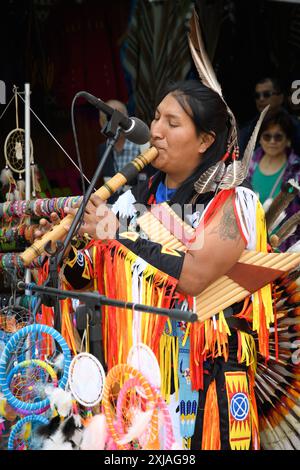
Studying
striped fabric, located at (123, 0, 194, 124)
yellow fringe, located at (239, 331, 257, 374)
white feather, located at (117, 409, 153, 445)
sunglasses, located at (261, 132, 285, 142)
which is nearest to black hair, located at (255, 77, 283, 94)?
sunglasses, located at (261, 132, 285, 142)

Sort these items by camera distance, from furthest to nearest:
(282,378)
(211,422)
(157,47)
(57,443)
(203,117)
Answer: (157,47) < (282,378) < (203,117) < (211,422) < (57,443)

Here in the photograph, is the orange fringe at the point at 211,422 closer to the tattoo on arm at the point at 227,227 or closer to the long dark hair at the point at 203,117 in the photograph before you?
the tattoo on arm at the point at 227,227

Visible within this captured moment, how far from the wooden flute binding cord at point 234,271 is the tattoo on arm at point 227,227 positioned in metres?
0.11

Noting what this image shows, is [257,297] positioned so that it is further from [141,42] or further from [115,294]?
→ [141,42]

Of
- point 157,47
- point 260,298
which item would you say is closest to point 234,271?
point 260,298

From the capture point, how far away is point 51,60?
428 centimetres

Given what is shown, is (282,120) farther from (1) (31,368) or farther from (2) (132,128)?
(1) (31,368)

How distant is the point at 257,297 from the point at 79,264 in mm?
639

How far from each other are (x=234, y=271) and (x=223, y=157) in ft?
1.38

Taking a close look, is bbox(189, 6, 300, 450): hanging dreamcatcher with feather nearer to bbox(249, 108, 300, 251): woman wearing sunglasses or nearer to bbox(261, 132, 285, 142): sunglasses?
bbox(249, 108, 300, 251): woman wearing sunglasses

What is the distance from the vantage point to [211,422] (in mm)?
2449

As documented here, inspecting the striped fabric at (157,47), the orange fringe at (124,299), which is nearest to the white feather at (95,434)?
the orange fringe at (124,299)

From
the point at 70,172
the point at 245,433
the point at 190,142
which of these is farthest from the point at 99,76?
the point at 245,433

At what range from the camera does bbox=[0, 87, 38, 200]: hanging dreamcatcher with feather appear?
11.1 feet
